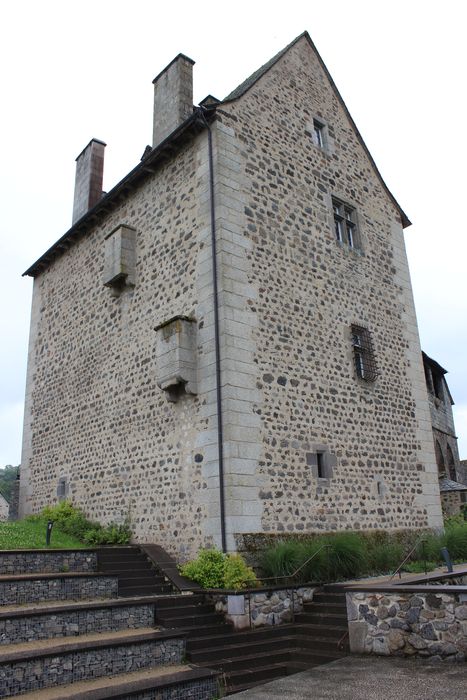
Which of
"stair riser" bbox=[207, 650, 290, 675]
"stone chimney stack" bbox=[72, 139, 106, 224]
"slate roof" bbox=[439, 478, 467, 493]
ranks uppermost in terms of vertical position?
"stone chimney stack" bbox=[72, 139, 106, 224]

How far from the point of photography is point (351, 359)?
468 inches

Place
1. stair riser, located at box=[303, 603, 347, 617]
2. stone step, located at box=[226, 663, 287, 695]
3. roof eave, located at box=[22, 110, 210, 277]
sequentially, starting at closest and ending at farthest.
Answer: stone step, located at box=[226, 663, 287, 695]
stair riser, located at box=[303, 603, 347, 617]
roof eave, located at box=[22, 110, 210, 277]

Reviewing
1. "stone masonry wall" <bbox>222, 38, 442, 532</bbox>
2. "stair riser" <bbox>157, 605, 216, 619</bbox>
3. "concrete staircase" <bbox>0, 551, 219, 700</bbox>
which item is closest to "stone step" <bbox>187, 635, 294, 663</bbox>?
"concrete staircase" <bbox>0, 551, 219, 700</bbox>

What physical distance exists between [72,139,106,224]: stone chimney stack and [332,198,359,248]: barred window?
6.80 metres

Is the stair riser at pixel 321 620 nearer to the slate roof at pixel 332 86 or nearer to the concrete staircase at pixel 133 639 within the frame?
the concrete staircase at pixel 133 639

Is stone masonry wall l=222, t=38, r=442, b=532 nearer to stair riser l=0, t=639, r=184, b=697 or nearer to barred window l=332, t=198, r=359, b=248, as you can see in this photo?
barred window l=332, t=198, r=359, b=248

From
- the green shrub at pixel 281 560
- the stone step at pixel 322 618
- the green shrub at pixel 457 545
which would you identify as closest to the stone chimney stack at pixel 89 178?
the green shrub at pixel 281 560

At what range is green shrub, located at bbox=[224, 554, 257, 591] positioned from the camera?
316 inches

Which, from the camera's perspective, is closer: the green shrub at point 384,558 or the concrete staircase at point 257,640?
the concrete staircase at point 257,640

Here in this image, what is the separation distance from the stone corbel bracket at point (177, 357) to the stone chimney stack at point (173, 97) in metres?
5.31

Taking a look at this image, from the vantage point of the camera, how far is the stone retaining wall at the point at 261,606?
7602 millimetres

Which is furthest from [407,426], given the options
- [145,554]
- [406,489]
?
[145,554]

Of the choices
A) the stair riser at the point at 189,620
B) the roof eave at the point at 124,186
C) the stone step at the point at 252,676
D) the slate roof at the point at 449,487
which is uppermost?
the roof eave at the point at 124,186

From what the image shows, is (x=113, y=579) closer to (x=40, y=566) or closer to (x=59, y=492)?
(x=40, y=566)
